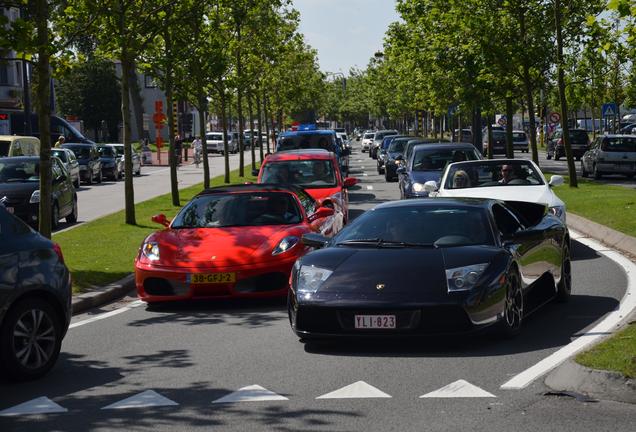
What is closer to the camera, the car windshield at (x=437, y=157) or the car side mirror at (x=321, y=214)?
the car side mirror at (x=321, y=214)

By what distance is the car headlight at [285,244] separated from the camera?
12526 millimetres

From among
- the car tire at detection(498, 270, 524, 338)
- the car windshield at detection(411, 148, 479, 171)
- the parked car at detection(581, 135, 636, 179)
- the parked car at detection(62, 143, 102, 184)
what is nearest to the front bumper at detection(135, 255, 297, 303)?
the car tire at detection(498, 270, 524, 338)

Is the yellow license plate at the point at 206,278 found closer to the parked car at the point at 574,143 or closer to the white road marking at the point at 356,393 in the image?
the white road marking at the point at 356,393

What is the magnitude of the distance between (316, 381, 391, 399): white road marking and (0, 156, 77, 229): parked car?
16674mm

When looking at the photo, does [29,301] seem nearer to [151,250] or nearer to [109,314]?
[109,314]

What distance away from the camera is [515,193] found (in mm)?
17281

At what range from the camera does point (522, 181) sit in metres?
18.0

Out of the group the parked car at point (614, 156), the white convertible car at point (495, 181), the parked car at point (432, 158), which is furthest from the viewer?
the parked car at point (614, 156)

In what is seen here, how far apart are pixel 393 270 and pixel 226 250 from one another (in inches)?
137

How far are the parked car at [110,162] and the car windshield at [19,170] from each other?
23.9 meters

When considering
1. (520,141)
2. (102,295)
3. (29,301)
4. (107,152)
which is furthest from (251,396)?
(520,141)

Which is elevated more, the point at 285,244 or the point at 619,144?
the point at 285,244

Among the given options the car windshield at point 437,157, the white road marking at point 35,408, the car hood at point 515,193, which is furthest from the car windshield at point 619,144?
the white road marking at point 35,408

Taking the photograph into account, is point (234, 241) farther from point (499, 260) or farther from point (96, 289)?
point (499, 260)
